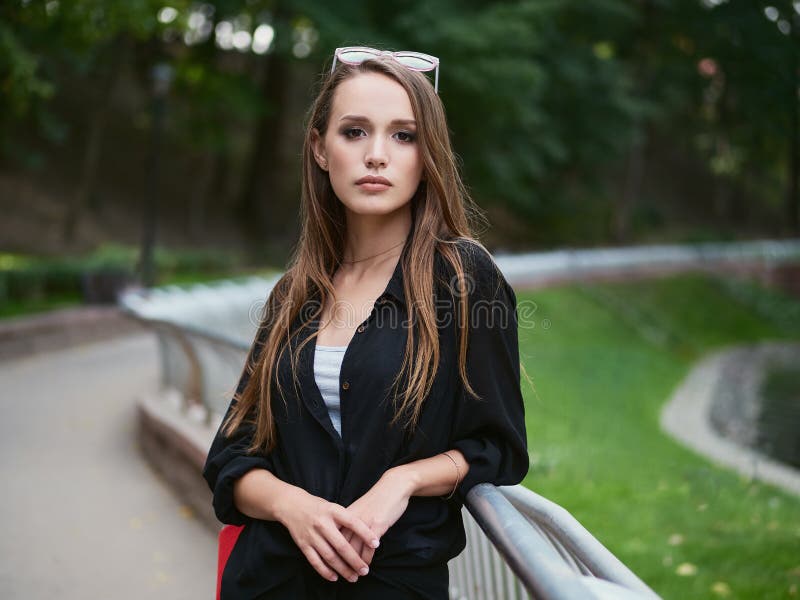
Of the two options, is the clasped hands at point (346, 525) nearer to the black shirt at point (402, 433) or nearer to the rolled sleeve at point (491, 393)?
the black shirt at point (402, 433)

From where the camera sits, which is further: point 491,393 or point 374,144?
point 374,144

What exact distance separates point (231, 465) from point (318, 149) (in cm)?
86

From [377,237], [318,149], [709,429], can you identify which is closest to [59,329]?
[709,429]

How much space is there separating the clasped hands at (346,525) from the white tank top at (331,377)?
0.19 metres

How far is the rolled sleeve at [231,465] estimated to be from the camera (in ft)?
6.90

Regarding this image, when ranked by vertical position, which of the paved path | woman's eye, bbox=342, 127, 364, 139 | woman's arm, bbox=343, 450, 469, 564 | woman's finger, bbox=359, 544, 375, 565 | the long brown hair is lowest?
the paved path

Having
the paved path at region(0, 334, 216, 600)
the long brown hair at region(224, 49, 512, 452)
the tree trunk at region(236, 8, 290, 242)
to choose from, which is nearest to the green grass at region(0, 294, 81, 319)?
the paved path at region(0, 334, 216, 600)

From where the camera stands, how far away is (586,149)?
33375 mm

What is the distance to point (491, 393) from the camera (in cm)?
195

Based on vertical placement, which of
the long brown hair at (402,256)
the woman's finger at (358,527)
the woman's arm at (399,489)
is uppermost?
the long brown hair at (402,256)

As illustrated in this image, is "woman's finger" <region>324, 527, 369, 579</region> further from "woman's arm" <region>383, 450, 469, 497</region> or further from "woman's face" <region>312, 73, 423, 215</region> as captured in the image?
"woman's face" <region>312, 73, 423, 215</region>

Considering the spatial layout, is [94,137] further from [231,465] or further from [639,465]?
[231,465]

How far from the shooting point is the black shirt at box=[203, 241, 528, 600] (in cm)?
197

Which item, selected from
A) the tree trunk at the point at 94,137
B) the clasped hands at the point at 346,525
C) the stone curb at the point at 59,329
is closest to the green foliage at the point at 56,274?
the stone curb at the point at 59,329
